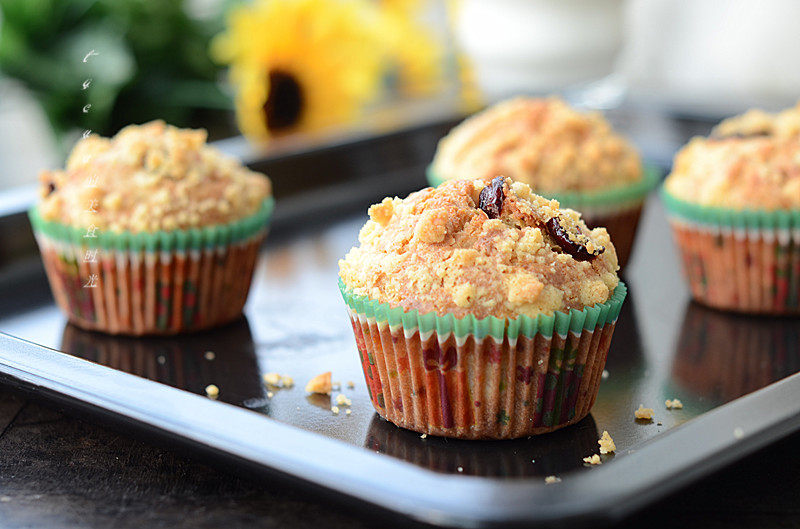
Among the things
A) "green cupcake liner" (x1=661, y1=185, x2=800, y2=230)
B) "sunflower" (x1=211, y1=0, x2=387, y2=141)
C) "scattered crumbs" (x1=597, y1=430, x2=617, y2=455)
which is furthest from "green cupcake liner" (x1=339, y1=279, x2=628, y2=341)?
"sunflower" (x1=211, y1=0, x2=387, y2=141)

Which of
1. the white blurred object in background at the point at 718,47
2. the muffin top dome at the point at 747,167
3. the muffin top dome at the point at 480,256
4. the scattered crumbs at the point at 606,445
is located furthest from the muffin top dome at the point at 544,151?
the white blurred object in background at the point at 718,47

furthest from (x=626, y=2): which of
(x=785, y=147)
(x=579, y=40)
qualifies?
(x=785, y=147)

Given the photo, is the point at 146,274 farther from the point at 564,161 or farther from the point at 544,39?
the point at 544,39

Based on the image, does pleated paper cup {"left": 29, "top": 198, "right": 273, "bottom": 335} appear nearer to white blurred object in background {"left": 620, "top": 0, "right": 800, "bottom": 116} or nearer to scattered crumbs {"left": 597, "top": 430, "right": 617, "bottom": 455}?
scattered crumbs {"left": 597, "top": 430, "right": 617, "bottom": 455}

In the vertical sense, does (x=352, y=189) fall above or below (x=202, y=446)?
below

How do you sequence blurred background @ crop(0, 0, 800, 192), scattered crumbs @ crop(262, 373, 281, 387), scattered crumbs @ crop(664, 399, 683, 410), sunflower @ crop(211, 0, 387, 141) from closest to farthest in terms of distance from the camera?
scattered crumbs @ crop(664, 399, 683, 410), scattered crumbs @ crop(262, 373, 281, 387), sunflower @ crop(211, 0, 387, 141), blurred background @ crop(0, 0, 800, 192)

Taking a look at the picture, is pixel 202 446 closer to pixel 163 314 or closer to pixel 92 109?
pixel 163 314

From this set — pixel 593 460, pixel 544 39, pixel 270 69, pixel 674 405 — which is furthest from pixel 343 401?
pixel 544 39
